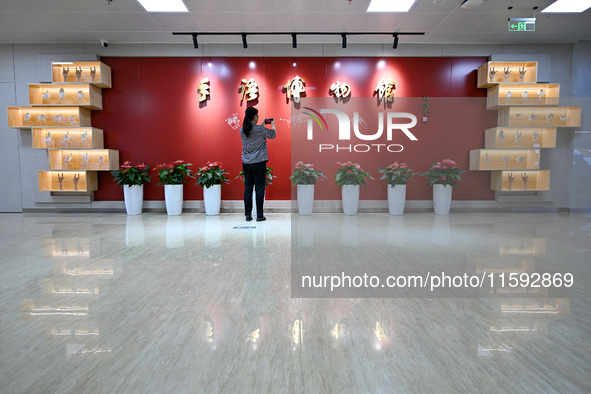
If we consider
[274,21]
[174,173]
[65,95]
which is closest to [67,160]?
[65,95]

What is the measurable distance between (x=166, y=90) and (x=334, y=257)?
4.88m

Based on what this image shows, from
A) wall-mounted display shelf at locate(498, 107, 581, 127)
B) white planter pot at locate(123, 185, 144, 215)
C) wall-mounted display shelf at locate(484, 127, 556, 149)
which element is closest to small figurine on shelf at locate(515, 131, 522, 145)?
wall-mounted display shelf at locate(484, 127, 556, 149)

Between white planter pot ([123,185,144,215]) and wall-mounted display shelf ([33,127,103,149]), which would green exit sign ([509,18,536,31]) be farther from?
wall-mounted display shelf ([33,127,103,149])

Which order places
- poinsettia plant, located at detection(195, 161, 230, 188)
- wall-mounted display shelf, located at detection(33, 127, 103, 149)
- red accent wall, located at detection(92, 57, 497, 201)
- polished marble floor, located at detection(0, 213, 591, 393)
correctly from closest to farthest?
polished marble floor, located at detection(0, 213, 591, 393) → poinsettia plant, located at detection(195, 161, 230, 188) → wall-mounted display shelf, located at detection(33, 127, 103, 149) → red accent wall, located at detection(92, 57, 497, 201)

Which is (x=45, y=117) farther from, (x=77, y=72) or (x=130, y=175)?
(x=130, y=175)

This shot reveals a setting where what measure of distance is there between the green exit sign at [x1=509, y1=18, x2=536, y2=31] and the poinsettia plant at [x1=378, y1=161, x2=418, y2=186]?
243 centimetres

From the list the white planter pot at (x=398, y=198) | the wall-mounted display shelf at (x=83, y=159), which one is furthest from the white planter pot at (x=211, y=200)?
the white planter pot at (x=398, y=198)

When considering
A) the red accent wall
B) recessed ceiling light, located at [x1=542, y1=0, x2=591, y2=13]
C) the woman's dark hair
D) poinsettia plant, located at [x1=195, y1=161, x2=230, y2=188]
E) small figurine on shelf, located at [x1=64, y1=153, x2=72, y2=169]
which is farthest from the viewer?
the red accent wall

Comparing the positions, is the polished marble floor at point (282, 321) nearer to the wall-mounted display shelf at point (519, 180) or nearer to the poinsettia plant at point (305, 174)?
the poinsettia plant at point (305, 174)

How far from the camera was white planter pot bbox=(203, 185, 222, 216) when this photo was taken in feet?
19.9

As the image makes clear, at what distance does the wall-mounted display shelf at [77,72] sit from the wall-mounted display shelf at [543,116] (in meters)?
6.82

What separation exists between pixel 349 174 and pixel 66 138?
4.77 meters

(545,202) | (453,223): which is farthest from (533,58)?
(453,223)

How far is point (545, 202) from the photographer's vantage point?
6.35 meters
